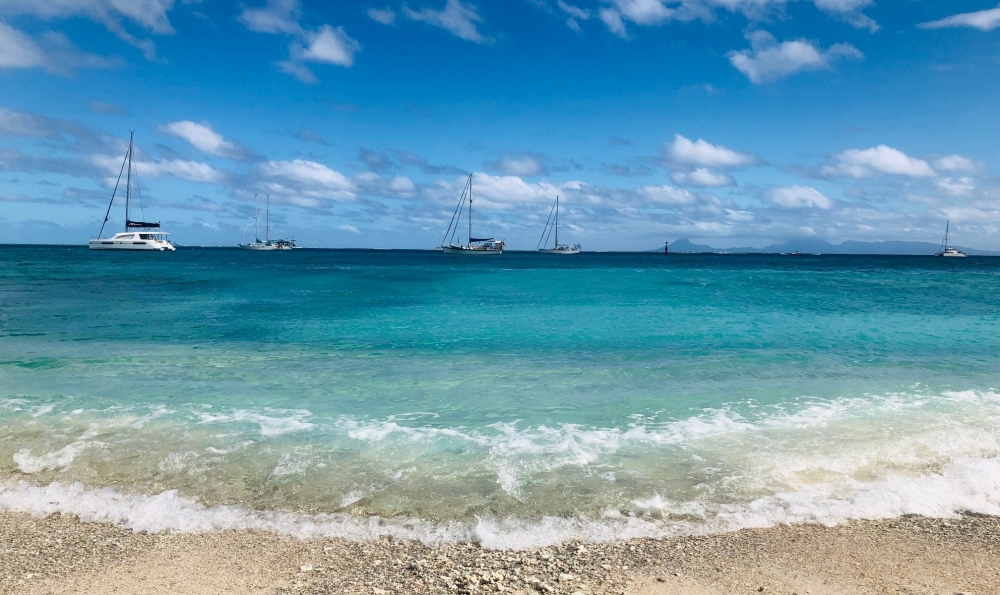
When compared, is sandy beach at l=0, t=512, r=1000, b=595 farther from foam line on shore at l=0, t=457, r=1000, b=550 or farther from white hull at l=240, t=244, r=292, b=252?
white hull at l=240, t=244, r=292, b=252

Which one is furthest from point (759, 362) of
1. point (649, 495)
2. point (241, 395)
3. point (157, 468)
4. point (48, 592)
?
point (48, 592)

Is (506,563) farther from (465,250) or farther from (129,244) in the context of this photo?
(465,250)

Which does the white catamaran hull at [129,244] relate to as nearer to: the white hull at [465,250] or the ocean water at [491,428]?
the white hull at [465,250]

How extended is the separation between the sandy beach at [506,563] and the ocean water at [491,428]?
336 mm

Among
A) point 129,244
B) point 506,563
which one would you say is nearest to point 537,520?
point 506,563

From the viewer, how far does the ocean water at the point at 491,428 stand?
6.82 meters

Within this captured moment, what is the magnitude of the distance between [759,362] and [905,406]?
15.4ft

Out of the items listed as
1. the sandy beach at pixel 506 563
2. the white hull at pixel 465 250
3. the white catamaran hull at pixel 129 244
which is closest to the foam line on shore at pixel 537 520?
the sandy beach at pixel 506 563

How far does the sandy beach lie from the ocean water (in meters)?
0.34

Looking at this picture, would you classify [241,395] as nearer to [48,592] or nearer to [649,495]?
[48,592]

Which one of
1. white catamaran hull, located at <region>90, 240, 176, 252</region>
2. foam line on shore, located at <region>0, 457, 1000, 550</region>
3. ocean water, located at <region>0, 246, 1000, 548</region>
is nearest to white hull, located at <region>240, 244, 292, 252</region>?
white catamaran hull, located at <region>90, 240, 176, 252</region>

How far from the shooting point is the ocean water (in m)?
6.82

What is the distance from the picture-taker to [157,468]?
7.91 meters

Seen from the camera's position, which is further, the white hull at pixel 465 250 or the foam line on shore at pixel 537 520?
the white hull at pixel 465 250
